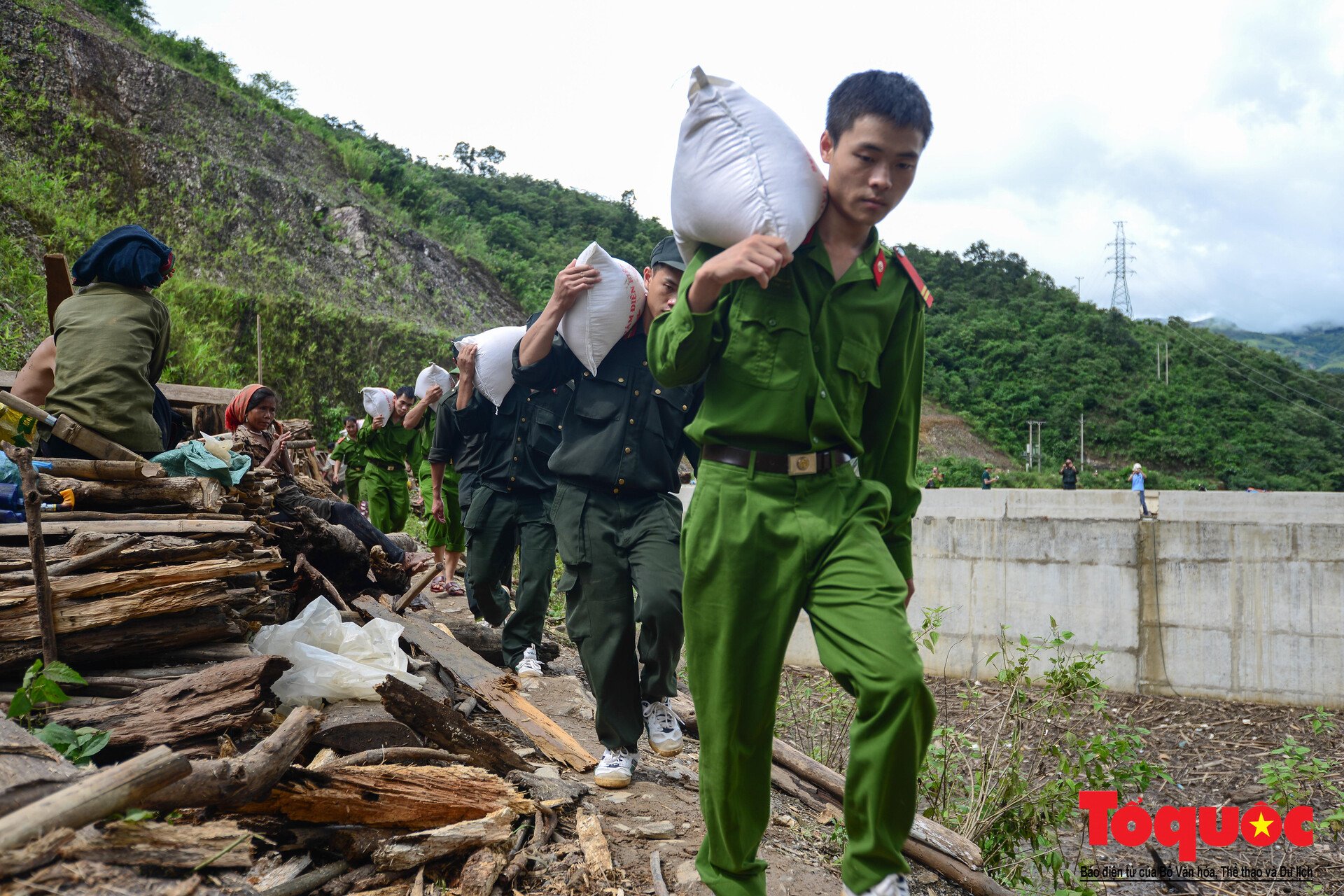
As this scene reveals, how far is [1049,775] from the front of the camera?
4.83 metres

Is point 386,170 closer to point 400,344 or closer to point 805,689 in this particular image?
point 400,344

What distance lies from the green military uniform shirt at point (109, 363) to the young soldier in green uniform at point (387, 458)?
A: 4.72 meters

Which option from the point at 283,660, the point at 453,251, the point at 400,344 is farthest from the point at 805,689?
the point at 453,251

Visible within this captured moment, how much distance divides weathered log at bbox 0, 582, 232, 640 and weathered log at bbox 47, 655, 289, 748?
313 mm

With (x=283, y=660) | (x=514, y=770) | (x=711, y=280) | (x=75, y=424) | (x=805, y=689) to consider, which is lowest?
(x=805, y=689)

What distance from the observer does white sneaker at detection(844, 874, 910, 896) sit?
84.3 inches

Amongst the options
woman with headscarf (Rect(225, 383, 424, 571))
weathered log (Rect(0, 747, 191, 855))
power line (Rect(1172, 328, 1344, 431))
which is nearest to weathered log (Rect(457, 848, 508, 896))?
weathered log (Rect(0, 747, 191, 855))

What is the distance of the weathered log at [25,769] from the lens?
6.28 ft

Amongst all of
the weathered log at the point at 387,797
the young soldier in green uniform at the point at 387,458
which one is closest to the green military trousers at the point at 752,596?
the weathered log at the point at 387,797

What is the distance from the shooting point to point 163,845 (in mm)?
2020

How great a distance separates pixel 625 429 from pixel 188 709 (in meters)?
1.78

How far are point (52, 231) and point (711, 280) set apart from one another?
18.6m

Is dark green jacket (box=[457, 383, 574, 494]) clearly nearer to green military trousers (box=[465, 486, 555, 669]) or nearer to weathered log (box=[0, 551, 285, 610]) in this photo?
green military trousers (box=[465, 486, 555, 669])

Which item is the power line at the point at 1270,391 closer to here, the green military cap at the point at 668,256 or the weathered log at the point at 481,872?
the green military cap at the point at 668,256
